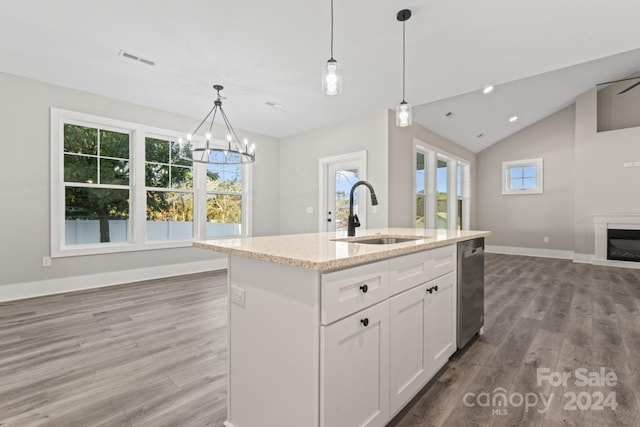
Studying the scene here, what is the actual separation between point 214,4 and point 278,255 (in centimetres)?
237

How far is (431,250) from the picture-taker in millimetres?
1882

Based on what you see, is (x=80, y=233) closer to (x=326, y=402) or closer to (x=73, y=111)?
(x=73, y=111)

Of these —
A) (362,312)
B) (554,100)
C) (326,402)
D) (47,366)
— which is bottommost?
(47,366)

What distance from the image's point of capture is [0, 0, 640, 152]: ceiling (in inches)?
97.9

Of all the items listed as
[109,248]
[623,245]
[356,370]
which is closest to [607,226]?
[623,245]

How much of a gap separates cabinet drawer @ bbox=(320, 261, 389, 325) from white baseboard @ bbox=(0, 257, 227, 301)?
4488 millimetres

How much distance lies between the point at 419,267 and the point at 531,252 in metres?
7.58

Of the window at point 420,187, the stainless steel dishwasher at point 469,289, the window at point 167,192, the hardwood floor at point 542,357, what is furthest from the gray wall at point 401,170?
the window at point 167,192

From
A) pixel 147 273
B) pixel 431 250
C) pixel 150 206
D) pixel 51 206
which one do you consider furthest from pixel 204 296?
pixel 431 250

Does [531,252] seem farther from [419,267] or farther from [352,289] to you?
[352,289]

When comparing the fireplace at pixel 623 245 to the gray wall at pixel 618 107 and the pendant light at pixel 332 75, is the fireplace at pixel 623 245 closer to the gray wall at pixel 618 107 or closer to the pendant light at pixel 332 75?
the gray wall at pixel 618 107

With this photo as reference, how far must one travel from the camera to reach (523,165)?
25.3 feet

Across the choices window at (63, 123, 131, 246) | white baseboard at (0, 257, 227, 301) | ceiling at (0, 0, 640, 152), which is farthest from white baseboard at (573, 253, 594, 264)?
window at (63, 123, 131, 246)

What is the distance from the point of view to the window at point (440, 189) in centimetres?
606
